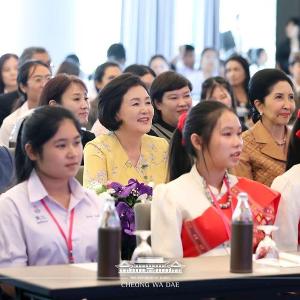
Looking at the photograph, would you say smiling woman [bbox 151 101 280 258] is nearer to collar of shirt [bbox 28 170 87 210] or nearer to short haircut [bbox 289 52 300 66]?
collar of shirt [bbox 28 170 87 210]

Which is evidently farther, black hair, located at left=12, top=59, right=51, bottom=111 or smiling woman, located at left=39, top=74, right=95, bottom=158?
black hair, located at left=12, top=59, right=51, bottom=111

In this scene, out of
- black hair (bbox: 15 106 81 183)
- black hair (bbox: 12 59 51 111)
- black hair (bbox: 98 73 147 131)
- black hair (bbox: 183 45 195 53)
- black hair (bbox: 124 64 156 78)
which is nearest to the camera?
black hair (bbox: 15 106 81 183)

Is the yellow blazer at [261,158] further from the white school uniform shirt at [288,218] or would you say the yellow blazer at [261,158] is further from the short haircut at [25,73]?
the short haircut at [25,73]

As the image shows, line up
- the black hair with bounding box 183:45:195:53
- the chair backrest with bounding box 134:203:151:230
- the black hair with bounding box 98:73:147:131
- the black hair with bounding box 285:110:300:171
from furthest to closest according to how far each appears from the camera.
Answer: the black hair with bounding box 183:45:195:53 < the black hair with bounding box 98:73:147:131 < the black hair with bounding box 285:110:300:171 < the chair backrest with bounding box 134:203:151:230

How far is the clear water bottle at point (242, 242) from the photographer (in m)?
2.81

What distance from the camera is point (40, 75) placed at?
6.14 meters

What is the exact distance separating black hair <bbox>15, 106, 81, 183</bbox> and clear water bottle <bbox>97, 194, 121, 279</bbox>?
575 mm

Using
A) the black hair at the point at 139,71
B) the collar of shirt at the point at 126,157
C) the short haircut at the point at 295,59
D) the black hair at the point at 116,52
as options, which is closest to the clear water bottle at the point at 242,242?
the collar of shirt at the point at 126,157

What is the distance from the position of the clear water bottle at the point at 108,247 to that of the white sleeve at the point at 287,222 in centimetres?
105

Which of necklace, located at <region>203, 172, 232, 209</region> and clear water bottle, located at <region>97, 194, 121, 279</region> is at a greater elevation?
necklace, located at <region>203, 172, 232, 209</region>

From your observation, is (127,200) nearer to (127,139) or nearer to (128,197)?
(128,197)

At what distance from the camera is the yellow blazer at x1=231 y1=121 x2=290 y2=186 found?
4.45 metres

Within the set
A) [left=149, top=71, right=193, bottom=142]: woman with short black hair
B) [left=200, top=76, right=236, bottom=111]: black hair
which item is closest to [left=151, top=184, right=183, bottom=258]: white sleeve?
[left=149, top=71, right=193, bottom=142]: woman with short black hair

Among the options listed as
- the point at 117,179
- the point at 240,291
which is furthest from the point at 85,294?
the point at 117,179
